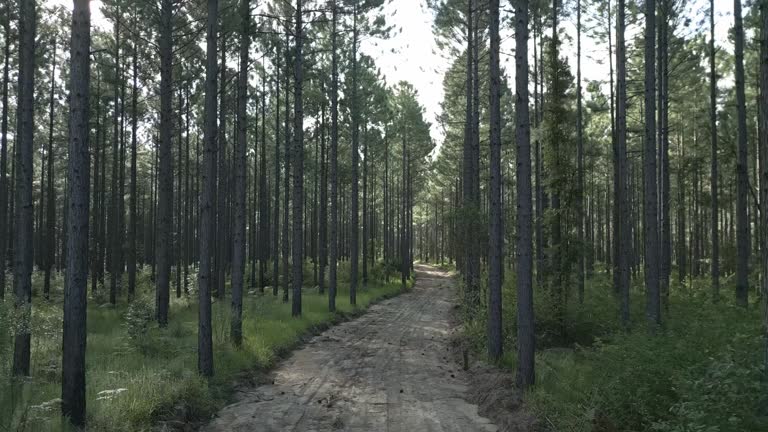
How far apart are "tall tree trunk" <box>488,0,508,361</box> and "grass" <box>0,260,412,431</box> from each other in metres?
5.24

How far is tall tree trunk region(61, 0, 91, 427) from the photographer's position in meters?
6.18

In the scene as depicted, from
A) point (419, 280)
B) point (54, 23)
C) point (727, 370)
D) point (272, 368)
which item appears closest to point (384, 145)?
point (419, 280)

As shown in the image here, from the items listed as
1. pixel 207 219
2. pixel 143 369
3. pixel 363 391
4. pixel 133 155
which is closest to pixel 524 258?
pixel 363 391

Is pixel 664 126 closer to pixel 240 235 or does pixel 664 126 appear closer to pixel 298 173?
pixel 298 173

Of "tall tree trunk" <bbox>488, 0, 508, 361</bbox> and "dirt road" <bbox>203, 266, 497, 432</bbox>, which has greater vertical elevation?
"tall tree trunk" <bbox>488, 0, 508, 361</bbox>

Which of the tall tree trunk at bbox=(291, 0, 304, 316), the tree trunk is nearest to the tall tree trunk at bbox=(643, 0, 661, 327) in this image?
the tall tree trunk at bbox=(291, 0, 304, 316)

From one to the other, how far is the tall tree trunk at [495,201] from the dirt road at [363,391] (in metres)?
1.23

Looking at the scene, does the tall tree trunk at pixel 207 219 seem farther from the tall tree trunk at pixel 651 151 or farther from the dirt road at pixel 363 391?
the tall tree trunk at pixel 651 151

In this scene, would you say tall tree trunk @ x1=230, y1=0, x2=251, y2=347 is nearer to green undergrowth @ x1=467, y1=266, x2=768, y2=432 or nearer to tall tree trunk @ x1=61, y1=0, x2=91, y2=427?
tall tree trunk @ x1=61, y1=0, x2=91, y2=427

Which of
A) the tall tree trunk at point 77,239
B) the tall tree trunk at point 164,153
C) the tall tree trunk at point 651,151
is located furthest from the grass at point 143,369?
the tall tree trunk at point 651,151

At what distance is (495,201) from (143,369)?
25.3 ft

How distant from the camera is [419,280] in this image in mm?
43344

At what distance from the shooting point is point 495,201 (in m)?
10.6

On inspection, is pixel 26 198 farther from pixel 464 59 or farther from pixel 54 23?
pixel 464 59
